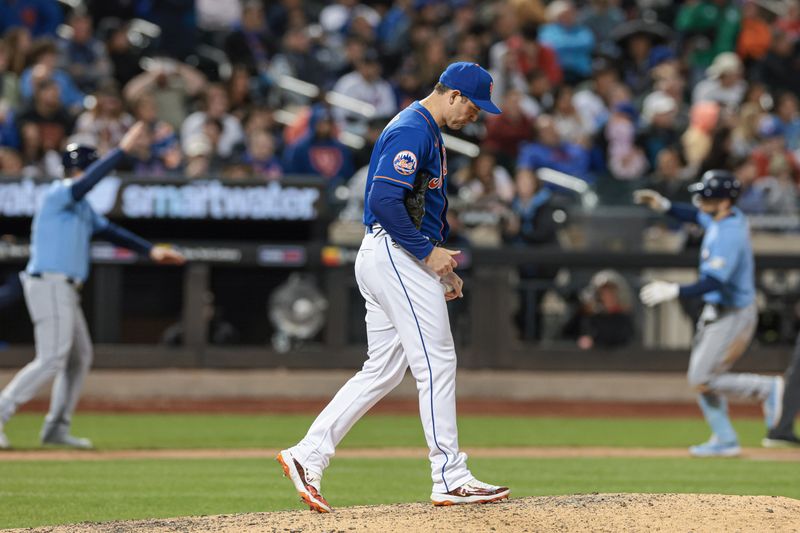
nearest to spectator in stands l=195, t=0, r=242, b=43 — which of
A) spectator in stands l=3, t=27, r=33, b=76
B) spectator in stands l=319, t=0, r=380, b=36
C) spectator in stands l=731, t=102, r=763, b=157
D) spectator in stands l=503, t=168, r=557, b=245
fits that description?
spectator in stands l=319, t=0, r=380, b=36

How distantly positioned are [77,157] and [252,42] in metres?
8.02

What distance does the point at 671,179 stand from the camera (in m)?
15.0

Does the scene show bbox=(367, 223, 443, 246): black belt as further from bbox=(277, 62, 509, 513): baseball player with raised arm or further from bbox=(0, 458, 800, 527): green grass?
bbox=(0, 458, 800, 527): green grass

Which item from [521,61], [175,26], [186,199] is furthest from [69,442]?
[521,61]

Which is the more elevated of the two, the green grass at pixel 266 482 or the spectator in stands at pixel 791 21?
the spectator in stands at pixel 791 21

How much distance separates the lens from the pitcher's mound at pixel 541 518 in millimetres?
5570

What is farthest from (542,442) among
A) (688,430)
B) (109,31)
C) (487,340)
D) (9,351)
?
(109,31)

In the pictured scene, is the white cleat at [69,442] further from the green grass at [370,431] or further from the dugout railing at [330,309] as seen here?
the dugout railing at [330,309]

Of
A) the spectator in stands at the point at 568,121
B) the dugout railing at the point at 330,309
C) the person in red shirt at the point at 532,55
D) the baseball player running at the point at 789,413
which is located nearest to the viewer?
the baseball player running at the point at 789,413

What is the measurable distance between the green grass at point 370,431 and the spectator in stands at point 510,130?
4144 mm

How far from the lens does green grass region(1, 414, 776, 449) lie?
35.9 ft

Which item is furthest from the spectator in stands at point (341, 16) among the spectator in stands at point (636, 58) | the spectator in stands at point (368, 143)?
the spectator in stands at point (636, 58)

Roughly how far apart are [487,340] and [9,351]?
4850 mm

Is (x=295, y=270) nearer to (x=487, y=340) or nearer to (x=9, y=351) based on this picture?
(x=487, y=340)
